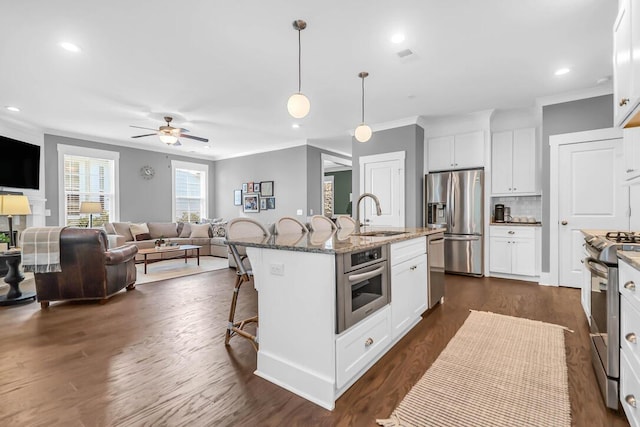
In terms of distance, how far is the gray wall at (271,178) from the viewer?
7027mm

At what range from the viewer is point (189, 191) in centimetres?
829

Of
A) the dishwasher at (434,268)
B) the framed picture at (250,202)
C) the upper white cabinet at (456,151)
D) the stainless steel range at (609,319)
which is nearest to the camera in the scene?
the stainless steel range at (609,319)

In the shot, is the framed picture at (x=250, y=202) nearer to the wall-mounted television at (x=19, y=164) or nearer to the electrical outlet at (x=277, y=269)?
the wall-mounted television at (x=19, y=164)

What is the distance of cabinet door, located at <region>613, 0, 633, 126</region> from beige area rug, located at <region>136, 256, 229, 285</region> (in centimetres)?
542

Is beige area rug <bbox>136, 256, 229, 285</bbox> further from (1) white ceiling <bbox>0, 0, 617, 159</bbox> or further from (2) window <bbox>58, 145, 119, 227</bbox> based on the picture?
(1) white ceiling <bbox>0, 0, 617, 159</bbox>

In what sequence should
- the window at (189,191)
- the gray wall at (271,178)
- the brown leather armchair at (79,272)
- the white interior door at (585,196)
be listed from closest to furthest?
1. the brown leather armchair at (79,272)
2. the white interior door at (585,196)
3. the gray wall at (271,178)
4. the window at (189,191)

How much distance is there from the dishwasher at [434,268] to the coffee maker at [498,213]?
2325 millimetres

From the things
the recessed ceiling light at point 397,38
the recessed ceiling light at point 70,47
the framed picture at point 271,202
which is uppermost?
the recessed ceiling light at point 397,38

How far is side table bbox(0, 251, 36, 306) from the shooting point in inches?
135

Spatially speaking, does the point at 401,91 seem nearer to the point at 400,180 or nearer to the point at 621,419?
the point at 400,180

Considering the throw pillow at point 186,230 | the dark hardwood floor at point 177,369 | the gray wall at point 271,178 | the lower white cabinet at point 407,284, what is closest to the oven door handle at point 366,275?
the lower white cabinet at point 407,284

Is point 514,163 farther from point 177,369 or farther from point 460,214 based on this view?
point 177,369

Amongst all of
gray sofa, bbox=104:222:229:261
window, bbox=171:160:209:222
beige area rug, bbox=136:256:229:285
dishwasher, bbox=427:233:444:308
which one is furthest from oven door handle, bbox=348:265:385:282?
window, bbox=171:160:209:222

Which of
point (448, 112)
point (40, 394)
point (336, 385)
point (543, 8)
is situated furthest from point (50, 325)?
point (448, 112)
